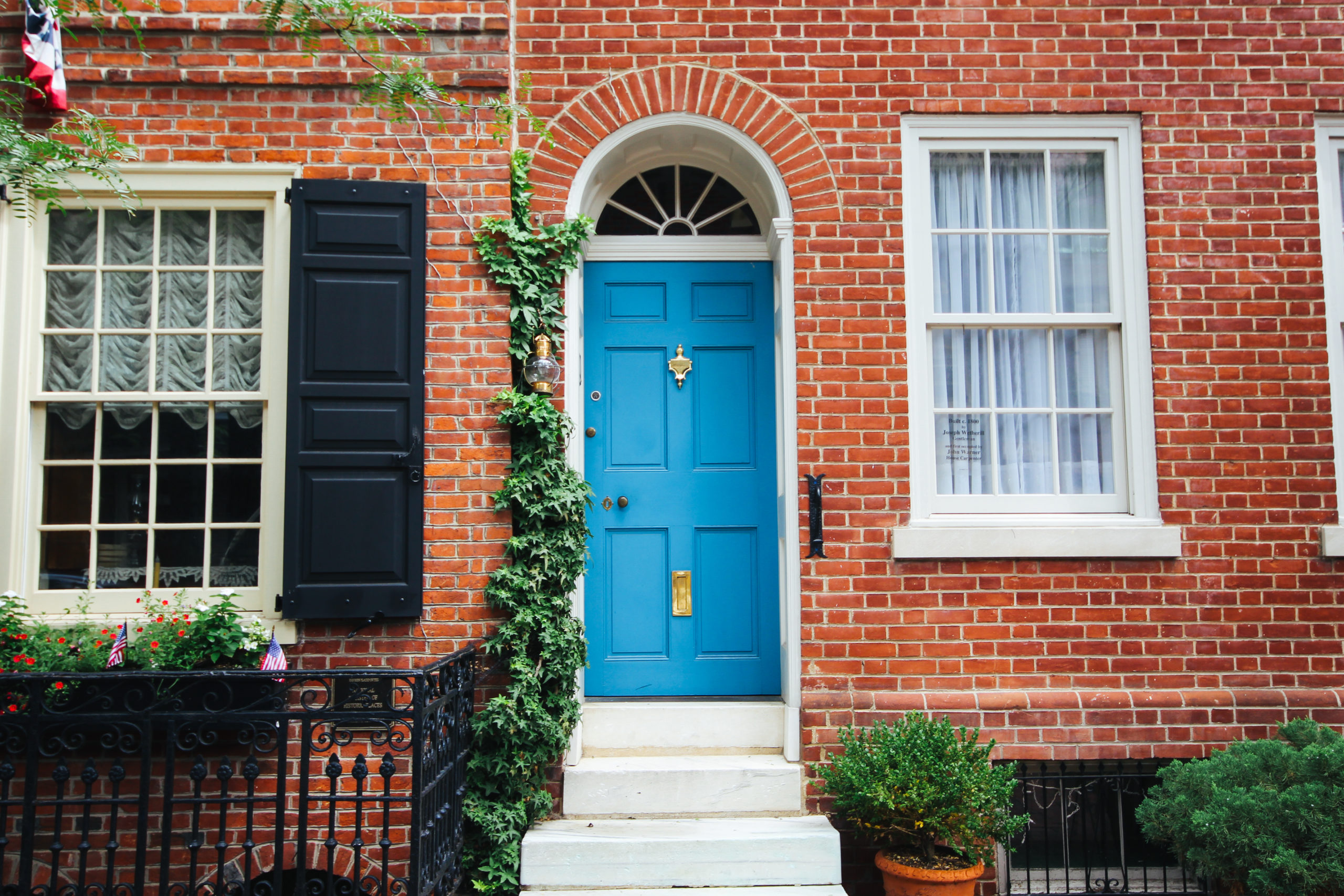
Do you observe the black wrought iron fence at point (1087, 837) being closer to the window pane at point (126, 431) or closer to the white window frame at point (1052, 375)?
the white window frame at point (1052, 375)

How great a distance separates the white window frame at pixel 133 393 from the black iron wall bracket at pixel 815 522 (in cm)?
258

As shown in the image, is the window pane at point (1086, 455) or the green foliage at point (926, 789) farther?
the window pane at point (1086, 455)

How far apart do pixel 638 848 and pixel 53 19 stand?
16.0ft

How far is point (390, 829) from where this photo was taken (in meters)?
4.22

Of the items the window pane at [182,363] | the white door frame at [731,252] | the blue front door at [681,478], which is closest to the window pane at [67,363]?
the window pane at [182,363]

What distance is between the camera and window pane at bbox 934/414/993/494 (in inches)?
187

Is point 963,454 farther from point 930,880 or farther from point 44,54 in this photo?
point 44,54

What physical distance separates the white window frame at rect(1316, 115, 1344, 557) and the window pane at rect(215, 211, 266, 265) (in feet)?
18.5

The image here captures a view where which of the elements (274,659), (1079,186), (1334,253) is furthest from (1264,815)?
(274,659)

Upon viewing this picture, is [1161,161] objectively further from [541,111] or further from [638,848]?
[638,848]

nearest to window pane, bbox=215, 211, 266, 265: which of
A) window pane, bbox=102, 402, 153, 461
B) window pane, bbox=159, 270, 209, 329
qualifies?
window pane, bbox=159, 270, 209, 329

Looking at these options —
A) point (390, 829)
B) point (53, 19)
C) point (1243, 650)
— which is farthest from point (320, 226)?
point (1243, 650)

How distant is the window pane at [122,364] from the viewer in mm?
4527

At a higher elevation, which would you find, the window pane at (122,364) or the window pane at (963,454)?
the window pane at (122,364)
